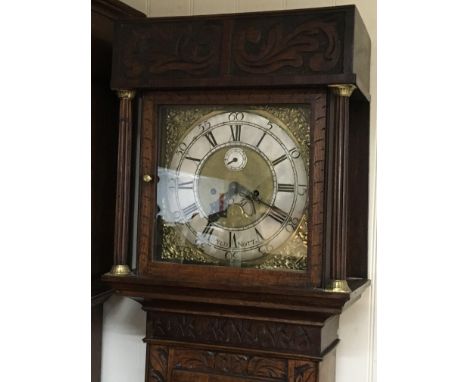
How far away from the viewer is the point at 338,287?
107cm

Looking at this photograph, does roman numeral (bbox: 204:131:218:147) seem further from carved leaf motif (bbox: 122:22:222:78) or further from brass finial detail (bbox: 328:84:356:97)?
brass finial detail (bbox: 328:84:356:97)

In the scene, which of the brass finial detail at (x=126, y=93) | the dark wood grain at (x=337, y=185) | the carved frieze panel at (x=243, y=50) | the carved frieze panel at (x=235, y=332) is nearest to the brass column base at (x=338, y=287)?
the dark wood grain at (x=337, y=185)

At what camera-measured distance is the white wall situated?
1.33 m

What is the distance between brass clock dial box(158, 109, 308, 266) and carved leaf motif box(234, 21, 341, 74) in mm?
90

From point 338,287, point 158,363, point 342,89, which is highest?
point 342,89

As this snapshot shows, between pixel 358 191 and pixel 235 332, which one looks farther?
pixel 358 191

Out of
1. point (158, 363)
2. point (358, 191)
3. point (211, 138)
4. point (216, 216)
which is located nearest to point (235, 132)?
point (211, 138)

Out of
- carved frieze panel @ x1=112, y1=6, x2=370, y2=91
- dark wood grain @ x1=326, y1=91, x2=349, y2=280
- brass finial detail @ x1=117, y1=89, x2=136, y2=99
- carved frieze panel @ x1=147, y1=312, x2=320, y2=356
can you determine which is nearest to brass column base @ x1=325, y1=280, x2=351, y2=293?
dark wood grain @ x1=326, y1=91, x2=349, y2=280

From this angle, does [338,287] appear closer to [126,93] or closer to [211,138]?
[211,138]

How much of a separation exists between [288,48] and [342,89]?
115mm
